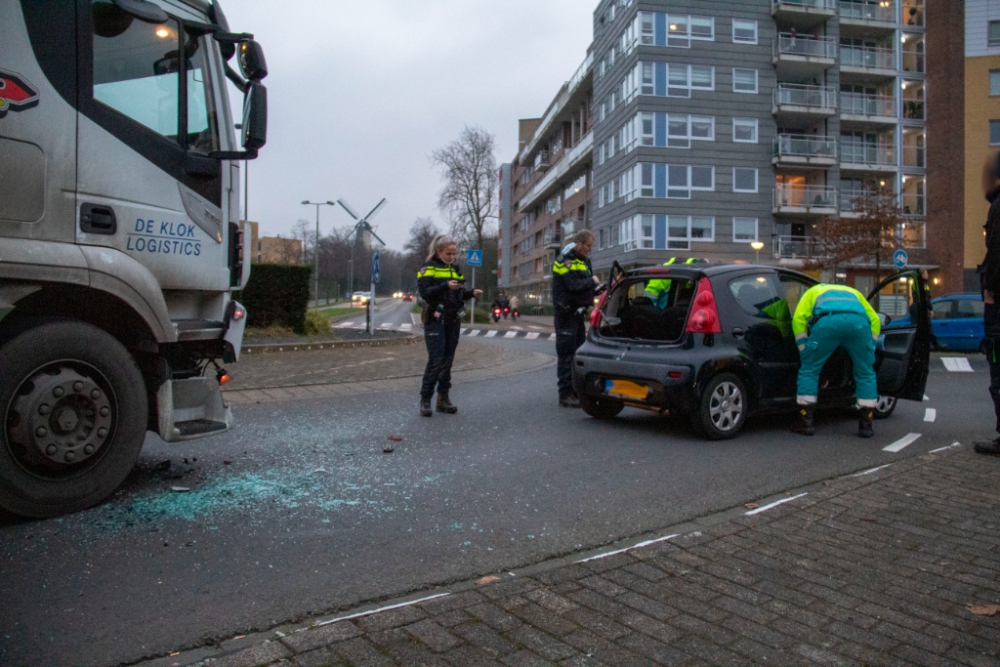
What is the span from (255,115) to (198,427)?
2055mm

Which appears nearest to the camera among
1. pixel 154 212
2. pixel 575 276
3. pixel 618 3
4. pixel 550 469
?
pixel 154 212

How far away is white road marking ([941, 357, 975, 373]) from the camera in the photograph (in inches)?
586

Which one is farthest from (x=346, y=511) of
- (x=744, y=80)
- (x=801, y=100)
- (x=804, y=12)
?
(x=804, y=12)

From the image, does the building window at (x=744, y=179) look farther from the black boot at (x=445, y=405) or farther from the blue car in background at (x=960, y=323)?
the black boot at (x=445, y=405)

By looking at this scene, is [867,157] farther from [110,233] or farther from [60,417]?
[60,417]

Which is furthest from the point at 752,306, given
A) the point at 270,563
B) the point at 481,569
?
the point at 270,563

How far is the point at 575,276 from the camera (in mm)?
8312

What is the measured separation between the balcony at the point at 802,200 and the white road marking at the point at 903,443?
1506 inches

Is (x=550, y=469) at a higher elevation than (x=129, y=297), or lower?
lower

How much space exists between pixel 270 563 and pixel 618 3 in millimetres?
48077

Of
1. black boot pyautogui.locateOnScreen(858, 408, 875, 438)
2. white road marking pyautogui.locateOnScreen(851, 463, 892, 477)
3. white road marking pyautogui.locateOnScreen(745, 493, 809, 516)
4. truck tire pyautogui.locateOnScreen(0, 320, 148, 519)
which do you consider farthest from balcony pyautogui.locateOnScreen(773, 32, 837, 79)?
truck tire pyautogui.locateOnScreen(0, 320, 148, 519)

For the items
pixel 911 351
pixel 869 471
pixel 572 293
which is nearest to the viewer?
pixel 869 471

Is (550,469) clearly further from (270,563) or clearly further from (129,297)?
(129,297)

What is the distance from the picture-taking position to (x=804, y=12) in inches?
1670
